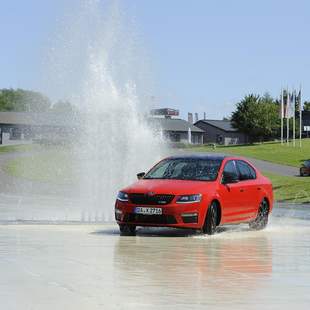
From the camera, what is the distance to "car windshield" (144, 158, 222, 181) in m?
15.2

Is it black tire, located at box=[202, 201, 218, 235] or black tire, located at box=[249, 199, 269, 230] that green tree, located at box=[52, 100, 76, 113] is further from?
black tire, located at box=[202, 201, 218, 235]

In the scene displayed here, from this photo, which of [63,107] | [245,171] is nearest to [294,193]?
[63,107]

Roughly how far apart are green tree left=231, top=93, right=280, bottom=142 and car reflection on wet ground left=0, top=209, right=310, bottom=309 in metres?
105

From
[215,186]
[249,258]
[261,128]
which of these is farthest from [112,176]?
[261,128]

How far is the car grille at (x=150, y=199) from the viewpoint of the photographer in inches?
555

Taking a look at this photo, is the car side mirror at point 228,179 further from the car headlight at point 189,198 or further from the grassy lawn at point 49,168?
the grassy lawn at point 49,168

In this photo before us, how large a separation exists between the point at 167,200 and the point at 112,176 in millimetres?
7680

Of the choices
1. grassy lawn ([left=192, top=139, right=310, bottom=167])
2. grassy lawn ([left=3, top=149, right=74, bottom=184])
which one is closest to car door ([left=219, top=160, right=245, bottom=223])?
grassy lawn ([left=3, top=149, right=74, bottom=184])

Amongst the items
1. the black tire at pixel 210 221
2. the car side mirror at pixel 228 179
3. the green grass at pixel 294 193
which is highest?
the car side mirror at pixel 228 179

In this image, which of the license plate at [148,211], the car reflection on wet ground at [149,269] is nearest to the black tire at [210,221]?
the car reflection on wet ground at [149,269]

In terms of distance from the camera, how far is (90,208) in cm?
2061

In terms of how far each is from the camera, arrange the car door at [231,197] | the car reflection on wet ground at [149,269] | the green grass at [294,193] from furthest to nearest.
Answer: the green grass at [294,193], the car door at [231,197], the car reflection on wet ground at [149,269]

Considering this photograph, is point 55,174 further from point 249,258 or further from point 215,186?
point 249,258

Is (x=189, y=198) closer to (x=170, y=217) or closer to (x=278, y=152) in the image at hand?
(x=170, y=217)
